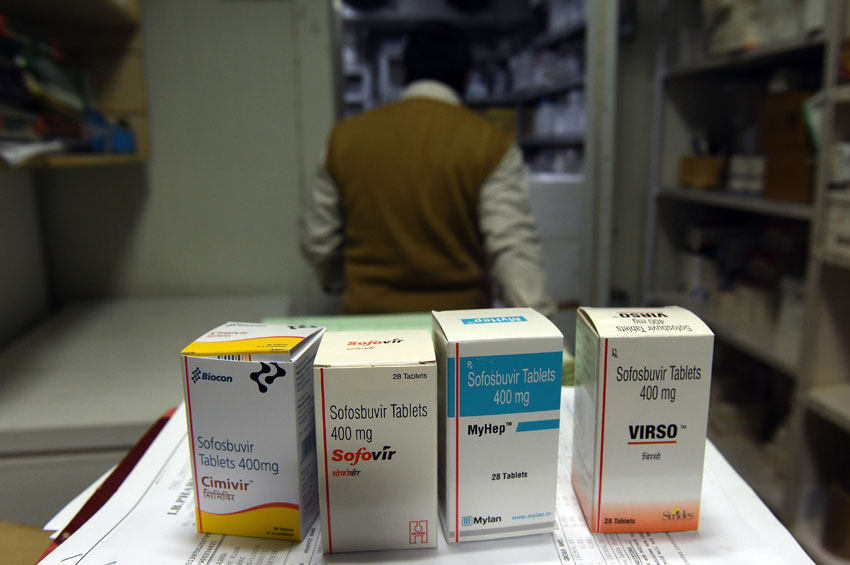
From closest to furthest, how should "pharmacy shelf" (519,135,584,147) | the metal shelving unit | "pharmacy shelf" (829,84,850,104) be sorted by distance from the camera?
"pharmacy shelf" (829,84,850,104), the metal shelving unit, "pharmacy shelf" (519,135,584,147)

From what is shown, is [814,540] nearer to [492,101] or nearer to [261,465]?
[261,465]

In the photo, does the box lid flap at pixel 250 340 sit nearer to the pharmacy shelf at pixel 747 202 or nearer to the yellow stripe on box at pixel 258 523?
the yellow stripe on box at pixel 258 523

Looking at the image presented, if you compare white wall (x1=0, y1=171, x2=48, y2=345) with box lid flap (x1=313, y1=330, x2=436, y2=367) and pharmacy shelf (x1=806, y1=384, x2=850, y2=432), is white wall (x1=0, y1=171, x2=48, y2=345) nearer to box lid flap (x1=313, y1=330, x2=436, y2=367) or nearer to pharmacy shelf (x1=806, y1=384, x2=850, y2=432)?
box lid flap (x1=313, y1=330, x2=436, y2=367)

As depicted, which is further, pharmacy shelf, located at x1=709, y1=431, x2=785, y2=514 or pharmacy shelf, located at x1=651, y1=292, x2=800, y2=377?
pharmacy shelf, located at x1=709, y1=431, x2=785, y2=514

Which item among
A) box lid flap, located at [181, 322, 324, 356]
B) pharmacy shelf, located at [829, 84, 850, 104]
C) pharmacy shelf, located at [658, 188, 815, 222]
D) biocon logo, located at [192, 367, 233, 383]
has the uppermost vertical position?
pharmacy shelf, located at [829, 84, 850, 104]

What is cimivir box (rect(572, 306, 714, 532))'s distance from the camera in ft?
2.07

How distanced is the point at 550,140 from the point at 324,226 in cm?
274

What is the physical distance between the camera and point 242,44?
85.2 inches

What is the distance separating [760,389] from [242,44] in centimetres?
246

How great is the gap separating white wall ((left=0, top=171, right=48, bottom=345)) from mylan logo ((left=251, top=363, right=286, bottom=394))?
1.48 meters

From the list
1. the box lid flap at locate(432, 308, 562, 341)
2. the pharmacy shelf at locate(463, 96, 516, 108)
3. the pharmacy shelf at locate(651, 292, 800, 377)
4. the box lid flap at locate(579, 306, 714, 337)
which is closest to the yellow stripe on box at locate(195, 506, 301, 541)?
the box lid flap at locate(432, 308, 562, 341)

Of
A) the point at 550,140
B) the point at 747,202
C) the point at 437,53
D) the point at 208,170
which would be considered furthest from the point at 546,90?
the point at 208,170

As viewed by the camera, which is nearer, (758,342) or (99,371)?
(99,371)

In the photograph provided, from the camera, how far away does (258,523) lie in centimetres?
66
